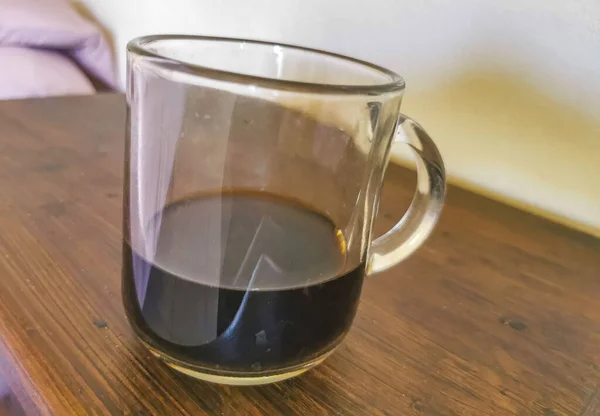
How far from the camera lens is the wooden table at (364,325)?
1.09 ft

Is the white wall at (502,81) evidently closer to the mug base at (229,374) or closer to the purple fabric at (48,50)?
the mug base at (229,374)

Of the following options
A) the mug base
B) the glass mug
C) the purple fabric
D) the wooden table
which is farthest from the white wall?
the purple fabric

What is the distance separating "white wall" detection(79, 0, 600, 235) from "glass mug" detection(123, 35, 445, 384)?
355mm

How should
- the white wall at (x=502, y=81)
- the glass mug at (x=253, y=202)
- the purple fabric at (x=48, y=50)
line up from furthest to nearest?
1. the purple fabric at (x=48, y=50)
2. the white wall at (x=502, y=81)
3. the glass mug at (x=253, y=202)

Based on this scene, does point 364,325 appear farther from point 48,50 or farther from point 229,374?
point 48,50

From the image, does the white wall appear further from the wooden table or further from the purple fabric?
the purple fabric

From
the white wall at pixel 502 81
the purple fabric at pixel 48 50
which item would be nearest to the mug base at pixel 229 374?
the white wall at pixel 502 81

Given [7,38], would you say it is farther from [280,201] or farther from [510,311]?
[510,311]

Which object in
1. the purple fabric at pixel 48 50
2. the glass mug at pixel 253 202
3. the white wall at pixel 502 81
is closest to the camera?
the glass mug at pixel 253 202

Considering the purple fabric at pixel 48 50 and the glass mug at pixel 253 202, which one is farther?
the purple fabric at pixel 48 50

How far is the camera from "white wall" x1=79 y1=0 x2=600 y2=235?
64 centimetres

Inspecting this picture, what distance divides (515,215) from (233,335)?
Result: 1.58 ft

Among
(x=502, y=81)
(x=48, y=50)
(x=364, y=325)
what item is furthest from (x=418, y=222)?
(x=48, y=50)

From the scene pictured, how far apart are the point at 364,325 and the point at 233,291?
5.6 inches
